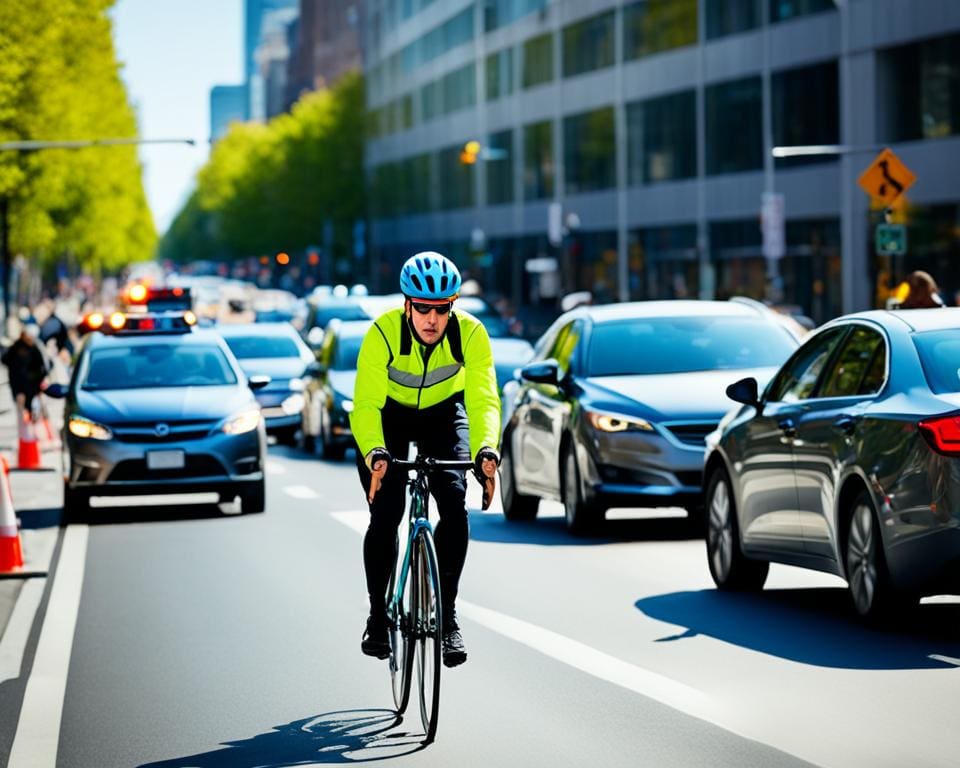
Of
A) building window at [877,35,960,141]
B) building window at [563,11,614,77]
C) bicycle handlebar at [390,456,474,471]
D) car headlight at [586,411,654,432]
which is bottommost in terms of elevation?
car headlight at [586,411,654,432]

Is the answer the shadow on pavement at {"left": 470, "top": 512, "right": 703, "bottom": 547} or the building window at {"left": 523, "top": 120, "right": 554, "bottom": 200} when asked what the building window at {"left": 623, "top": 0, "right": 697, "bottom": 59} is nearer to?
the building window at {"left": 523, "top": 120, "right": 554, "bottom": 200}

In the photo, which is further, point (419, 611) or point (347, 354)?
point (347, 354)

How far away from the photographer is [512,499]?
18.1 metres

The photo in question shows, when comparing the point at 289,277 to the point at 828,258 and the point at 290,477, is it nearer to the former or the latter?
the point at 828,258

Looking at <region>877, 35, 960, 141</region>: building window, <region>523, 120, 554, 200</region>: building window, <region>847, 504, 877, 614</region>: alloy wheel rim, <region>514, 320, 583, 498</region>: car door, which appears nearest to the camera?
<region>847, 504, 877, 614</region>: alloy wheel rim

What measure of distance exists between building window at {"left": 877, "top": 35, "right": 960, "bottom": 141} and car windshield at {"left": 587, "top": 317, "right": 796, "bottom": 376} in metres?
32.0

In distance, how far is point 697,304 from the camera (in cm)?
1808

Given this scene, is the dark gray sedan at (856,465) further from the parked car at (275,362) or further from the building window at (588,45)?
the building window at (588,45)

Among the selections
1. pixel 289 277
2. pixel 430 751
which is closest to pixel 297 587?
pixel 430 751

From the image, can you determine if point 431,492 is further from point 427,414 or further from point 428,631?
point 428,631

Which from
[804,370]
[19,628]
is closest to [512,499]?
[804,370]

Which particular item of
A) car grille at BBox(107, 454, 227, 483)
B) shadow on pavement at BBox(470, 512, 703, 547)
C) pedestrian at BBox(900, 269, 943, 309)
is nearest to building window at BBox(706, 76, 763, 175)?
pedestrian at BBox(900, 269, 943, 309)

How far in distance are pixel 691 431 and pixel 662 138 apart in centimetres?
5368

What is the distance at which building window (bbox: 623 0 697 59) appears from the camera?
6606 cm
